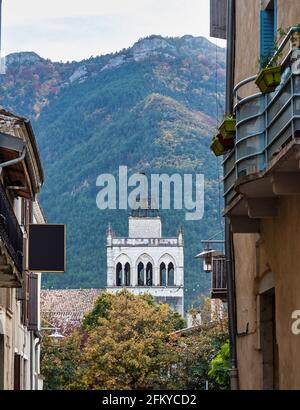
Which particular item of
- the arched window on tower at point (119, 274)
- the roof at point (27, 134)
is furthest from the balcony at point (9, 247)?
the arched window on tower at point (119, 274)

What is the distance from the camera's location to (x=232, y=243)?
20391 mm

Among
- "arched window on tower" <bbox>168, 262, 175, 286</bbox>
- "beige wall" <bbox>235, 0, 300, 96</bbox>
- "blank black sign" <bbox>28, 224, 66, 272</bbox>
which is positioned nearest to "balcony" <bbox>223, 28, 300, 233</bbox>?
"beige wall" <bbox>235, 0, 300, 96</bbox>

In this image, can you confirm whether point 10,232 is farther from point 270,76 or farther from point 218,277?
point 218,277

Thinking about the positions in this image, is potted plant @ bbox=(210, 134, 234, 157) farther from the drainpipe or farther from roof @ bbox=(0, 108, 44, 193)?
roof @ bbox=(0, 108, 44, 193)

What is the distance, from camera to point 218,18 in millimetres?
25594

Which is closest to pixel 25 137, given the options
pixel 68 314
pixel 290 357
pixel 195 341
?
pixel 290 357

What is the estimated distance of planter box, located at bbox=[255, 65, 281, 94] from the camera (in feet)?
44.1

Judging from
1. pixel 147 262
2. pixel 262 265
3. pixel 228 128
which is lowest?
pixel 262 265

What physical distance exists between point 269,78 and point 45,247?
1228 centimetres

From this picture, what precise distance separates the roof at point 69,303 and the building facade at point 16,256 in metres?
86.2

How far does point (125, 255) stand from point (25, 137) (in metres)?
138

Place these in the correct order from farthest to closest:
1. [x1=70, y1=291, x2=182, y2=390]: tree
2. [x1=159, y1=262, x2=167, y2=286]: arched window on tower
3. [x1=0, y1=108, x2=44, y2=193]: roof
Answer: [x1=159, y1=262, x2=167, y2=286]: arched window on tower < [x1=70, y1=291, x2=182, y2=390]: tree < [x1=0, y1=108, x2=44, y2=193]: roof

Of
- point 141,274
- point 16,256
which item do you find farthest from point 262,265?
point 141,274
